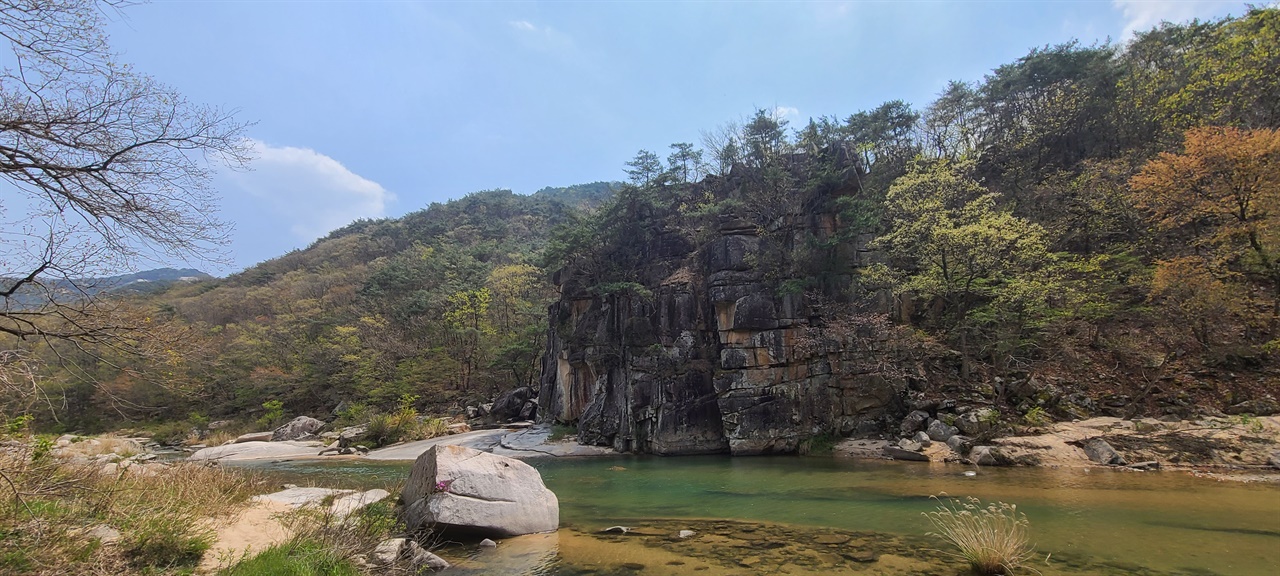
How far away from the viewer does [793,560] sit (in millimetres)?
7199

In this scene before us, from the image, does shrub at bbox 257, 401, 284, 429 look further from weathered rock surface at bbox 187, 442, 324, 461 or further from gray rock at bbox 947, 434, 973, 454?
gray rock at bbox 947, 434, 973, 454

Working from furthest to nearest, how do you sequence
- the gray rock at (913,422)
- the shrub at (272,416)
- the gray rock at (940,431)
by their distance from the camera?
the shrub at (272,416), the gray rock at (913,422), the gray rock at (940,431)

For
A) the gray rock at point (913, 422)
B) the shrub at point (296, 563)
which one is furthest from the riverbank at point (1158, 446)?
the shrub at point (296, 563)

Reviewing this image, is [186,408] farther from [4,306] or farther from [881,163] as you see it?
[881,163]

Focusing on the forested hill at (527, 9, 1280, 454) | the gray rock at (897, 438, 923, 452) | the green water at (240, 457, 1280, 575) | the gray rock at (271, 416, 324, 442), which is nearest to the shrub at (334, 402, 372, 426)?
the gray rock at (271, 416, 324, 442)

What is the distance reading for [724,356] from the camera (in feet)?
73.9

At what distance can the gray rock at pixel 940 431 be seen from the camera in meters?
17.1

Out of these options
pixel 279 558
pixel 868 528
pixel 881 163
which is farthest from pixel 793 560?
pixel 881 163

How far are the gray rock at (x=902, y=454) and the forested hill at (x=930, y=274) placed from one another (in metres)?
2.64

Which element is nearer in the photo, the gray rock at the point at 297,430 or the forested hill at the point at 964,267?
the forested hill at the point at 964,267

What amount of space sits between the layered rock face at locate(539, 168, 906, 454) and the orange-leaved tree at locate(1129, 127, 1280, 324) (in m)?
9.79

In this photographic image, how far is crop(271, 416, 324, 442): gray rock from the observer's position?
104 ft

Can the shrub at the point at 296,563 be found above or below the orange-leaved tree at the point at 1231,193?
below

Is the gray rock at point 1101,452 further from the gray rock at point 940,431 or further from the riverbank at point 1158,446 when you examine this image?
the gray rock at point 940,431
